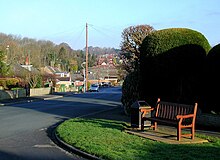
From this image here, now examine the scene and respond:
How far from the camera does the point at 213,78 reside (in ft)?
42.9

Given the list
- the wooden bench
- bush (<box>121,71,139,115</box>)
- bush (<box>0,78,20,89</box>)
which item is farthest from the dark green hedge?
bush (<box>0,78,20,89</box>)

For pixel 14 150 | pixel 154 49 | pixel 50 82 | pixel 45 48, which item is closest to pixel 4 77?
pixel 50 82

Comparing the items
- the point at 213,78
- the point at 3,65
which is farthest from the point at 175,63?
the point at 3,65

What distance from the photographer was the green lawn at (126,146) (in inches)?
321

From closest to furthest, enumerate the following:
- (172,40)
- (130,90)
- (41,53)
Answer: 1. (172,40)
2. (130,90)
3. (41,53)

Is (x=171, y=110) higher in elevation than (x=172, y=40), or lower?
lower

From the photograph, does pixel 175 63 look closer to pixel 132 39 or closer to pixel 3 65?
pixel 132 39

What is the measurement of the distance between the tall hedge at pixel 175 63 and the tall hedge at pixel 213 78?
27.4 inches

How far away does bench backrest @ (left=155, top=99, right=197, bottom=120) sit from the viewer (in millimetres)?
11242

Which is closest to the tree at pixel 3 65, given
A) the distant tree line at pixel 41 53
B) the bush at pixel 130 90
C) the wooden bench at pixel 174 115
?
the distant tree line at pixel 41 53

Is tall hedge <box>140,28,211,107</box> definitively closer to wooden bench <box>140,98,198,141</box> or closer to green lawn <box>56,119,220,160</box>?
wooden bench <box>140,98,198,141</box>

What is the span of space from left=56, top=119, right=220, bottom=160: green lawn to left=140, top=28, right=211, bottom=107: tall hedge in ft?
12.3

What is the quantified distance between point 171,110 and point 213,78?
96.4 inches

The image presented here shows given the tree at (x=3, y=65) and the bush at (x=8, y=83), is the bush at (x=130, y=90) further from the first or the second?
the bush at (x=8, y=83)
